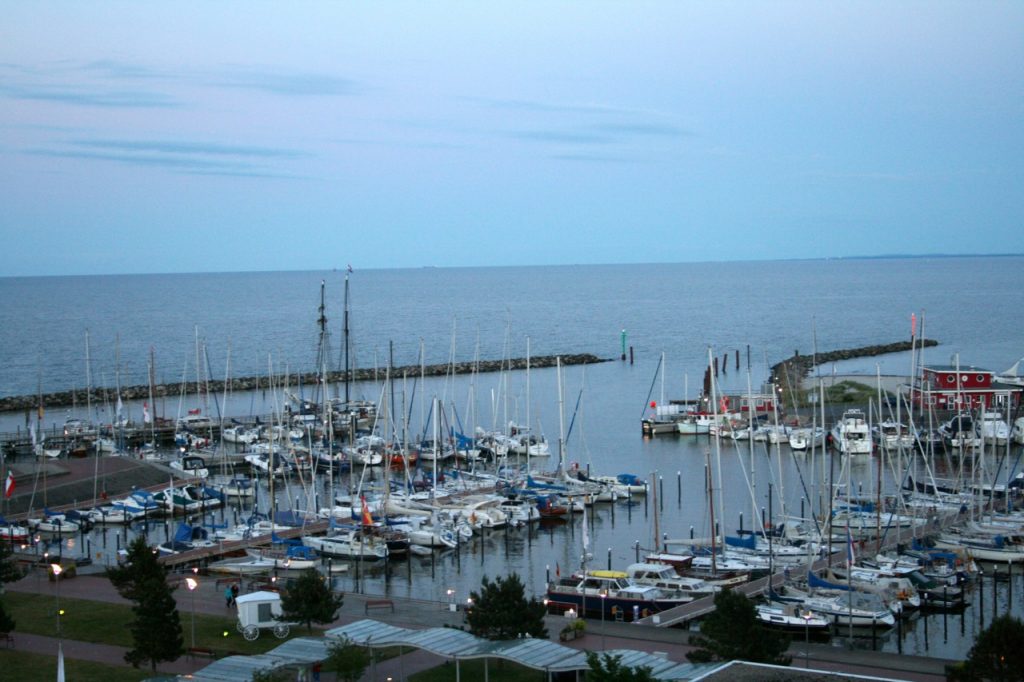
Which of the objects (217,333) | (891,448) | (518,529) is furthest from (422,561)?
(217,333)

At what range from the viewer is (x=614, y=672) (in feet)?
60.7

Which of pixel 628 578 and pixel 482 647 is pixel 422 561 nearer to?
pixel 628 578

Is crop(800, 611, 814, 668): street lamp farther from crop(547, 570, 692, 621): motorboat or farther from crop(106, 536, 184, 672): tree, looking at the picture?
crop(106, 536, 184, 672): tree

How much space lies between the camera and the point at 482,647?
22.0 metres

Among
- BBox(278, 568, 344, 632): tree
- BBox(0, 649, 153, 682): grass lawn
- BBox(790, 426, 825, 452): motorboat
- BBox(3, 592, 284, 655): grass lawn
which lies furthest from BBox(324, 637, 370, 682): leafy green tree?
BBox(790, 426, 825, 452): motorboat

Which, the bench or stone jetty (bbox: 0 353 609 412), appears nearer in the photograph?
the bench

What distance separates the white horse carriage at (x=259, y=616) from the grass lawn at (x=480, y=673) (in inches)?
184

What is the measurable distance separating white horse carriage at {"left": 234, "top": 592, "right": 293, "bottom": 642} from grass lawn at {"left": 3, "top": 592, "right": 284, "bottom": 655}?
17 cm

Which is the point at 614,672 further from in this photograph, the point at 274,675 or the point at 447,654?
the point at 274,675

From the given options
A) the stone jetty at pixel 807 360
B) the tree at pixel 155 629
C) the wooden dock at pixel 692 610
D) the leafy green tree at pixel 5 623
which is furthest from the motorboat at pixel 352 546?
the stone jetty at pixel 807 360

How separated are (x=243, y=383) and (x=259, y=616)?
69614 millimetres

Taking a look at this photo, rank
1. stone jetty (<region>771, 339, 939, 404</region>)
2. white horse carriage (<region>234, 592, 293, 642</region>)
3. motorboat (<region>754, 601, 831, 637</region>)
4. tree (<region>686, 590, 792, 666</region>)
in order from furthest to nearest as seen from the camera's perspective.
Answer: stone jetty (<region>771, 339, 939, 404</region>), motorboat (<region>754, 601, 831, 637</region>), white horse carriage (<region>234, 592, 293, 642</region>), tree (<region>686, 590, 792, 666</region>)

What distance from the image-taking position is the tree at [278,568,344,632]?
2612 cm

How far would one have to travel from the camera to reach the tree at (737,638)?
70.1 feet
